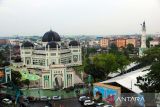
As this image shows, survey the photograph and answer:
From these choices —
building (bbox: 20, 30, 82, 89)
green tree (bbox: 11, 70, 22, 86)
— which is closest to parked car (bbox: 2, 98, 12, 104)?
green tree (bbox: 11, 70, 22, 86)

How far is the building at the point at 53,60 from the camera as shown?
9.10 metres

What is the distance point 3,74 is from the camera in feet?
29.3

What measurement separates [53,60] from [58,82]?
218 cm

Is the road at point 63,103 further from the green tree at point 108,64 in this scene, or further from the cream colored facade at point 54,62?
the green tree at point 108,64

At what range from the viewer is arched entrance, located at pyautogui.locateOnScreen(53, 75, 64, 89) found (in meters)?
9.10

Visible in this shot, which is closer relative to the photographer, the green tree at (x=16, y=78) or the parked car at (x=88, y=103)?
the parked car at (x=88, y=103)

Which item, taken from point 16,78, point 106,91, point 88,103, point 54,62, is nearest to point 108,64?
point 54,62

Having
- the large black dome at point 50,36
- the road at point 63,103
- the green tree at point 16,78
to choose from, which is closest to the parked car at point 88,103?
the road at point 63,103

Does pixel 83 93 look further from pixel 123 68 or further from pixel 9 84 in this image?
pixel 123 68

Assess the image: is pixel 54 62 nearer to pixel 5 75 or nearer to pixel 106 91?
pixel 5 75

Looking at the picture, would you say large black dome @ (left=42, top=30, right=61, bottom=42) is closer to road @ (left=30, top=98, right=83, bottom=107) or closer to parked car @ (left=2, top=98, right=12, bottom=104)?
road @ (left=30, top=98, right=83, bottom=107)

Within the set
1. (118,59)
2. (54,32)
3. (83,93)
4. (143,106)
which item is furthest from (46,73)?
(143,106)

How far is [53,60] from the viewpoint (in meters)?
11.3

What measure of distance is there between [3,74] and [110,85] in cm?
337
